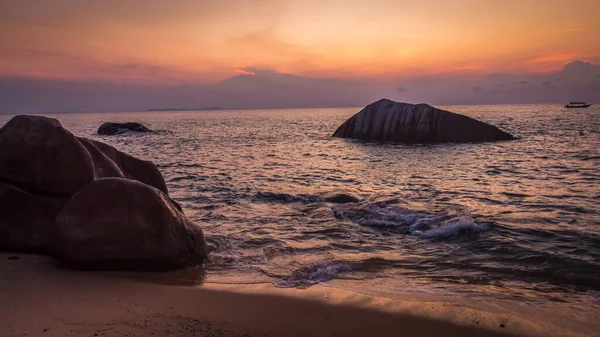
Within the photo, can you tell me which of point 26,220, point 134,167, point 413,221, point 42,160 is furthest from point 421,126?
point 26,220

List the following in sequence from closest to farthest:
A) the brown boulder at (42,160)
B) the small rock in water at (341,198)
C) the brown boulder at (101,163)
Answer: the brown boulder at (42,160), the brown boulder at (101,163), the small rock in water at (341,198)

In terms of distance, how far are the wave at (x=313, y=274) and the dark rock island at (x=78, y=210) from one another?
5.78ft

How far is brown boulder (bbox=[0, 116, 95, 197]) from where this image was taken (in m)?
7.37

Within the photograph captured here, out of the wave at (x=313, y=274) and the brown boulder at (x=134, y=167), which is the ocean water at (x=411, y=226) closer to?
the wave at (x=313, y=274)

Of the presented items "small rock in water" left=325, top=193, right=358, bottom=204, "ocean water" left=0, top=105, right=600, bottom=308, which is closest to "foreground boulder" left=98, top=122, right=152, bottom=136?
"ocean water" left=0, top=105, right=600, bottom=308

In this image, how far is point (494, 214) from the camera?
10734 millimetres

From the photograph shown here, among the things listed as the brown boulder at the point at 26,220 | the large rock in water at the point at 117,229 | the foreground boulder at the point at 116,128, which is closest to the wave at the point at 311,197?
the large rock in water at the point at 117,229

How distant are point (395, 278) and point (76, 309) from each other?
458 centimetres

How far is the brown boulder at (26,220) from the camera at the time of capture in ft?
22.9

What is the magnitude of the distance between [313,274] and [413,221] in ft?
13.8

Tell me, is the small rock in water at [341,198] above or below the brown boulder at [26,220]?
below

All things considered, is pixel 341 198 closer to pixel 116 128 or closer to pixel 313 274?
pixel 313 274

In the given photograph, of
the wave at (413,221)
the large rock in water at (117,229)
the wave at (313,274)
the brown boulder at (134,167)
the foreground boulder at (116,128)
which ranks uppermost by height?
the foreground boulder at (116,128)

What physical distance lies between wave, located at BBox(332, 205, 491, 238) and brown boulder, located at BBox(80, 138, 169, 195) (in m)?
4.68
